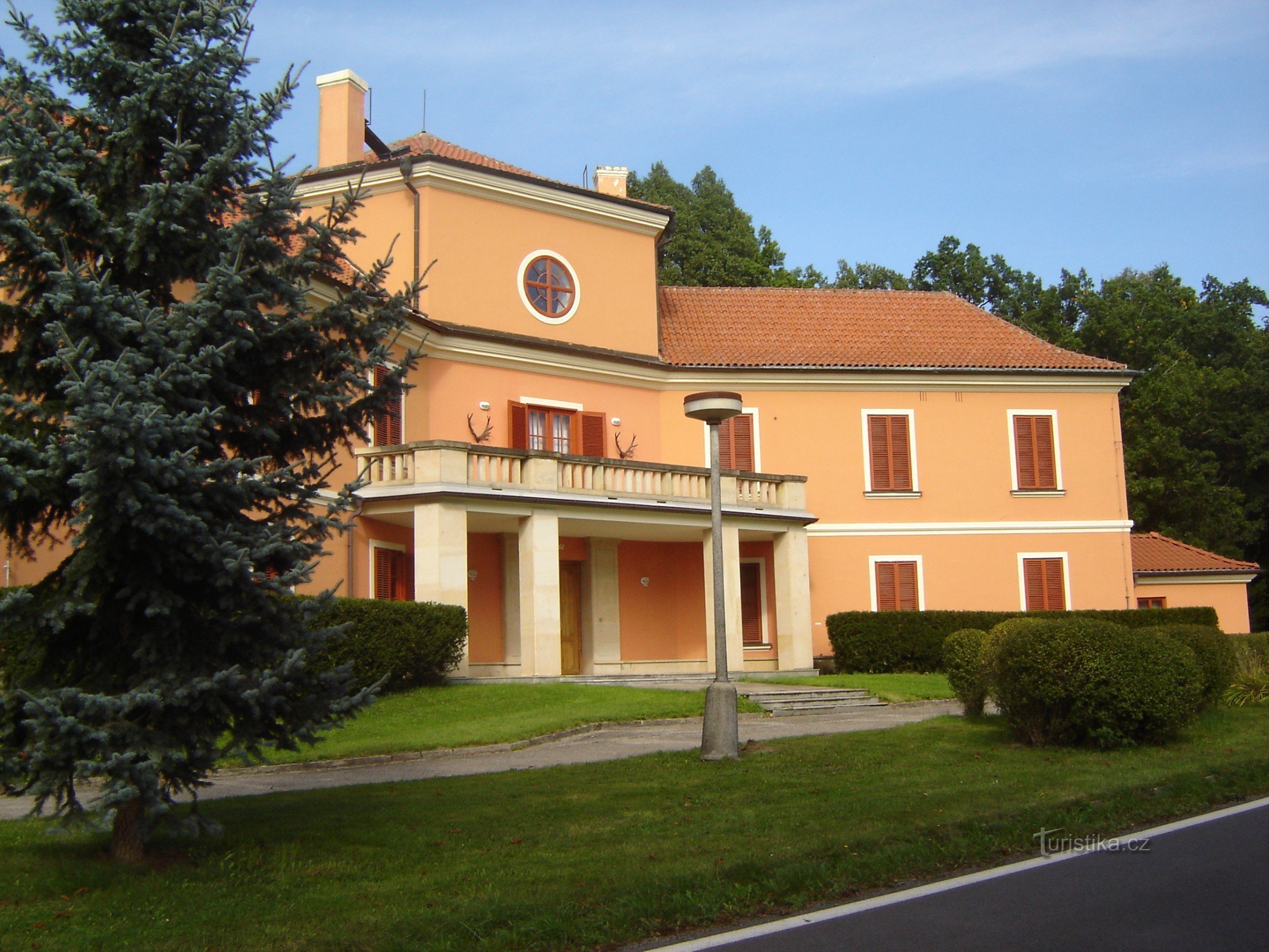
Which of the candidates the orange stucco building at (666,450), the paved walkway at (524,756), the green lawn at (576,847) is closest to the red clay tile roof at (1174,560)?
the orange stucco building at (666,450)

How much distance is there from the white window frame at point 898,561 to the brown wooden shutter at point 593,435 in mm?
7158

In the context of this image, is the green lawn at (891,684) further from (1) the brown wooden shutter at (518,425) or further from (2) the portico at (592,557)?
(1) the brown wooden shutter at (518,425)

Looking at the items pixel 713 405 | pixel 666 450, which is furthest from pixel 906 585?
pixel 713 405

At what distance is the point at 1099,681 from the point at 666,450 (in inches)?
692

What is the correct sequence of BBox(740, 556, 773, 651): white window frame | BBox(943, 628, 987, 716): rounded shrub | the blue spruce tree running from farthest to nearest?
BBox(740, 556, 773, 651): white window frame, BBox(943, 628, 987, 716): rounded shrub, the blue spruce tree

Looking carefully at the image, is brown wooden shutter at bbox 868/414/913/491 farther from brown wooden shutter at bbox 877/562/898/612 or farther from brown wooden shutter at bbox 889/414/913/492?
brown wooden shutter at bbox 877/562/898/612

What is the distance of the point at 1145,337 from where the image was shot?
46.5 meters

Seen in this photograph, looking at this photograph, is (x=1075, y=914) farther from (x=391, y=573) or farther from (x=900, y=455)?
(x=900, y=455)

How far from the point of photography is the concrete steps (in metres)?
18.7

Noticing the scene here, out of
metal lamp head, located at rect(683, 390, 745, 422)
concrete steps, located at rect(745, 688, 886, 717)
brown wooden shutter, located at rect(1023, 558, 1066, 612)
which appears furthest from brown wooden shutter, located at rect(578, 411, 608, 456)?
metal lamp head, located at rect(683, 390, 745, 422)

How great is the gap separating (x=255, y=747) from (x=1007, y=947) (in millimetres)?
4351

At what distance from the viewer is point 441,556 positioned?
21.1 m

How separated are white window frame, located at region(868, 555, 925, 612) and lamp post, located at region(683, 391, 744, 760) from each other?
663 inches

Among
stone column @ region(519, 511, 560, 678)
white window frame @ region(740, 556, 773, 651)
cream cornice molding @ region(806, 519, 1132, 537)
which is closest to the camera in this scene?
stone column @ region(519, 511, 560, 678)
